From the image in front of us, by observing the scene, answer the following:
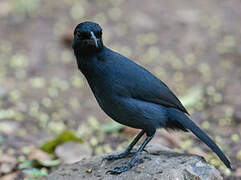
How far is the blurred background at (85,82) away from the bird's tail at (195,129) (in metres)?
1.03

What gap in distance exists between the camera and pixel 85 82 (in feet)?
25.6

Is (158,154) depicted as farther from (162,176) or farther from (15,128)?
(15,128)

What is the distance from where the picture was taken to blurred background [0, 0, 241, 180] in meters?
6.09

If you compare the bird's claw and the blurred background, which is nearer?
the bird's claw

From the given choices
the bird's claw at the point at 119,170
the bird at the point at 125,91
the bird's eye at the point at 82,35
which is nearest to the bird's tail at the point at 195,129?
the bird at the point at 125,91

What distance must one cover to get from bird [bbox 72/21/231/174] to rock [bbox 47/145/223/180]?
12 cm

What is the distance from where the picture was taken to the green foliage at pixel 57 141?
5699 mm

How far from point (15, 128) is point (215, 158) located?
2736 millimetres

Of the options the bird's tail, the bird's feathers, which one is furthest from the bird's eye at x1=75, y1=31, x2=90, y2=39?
the bird's tail

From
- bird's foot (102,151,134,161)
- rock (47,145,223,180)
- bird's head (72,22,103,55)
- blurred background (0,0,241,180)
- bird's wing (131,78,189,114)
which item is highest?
blurred background (0,0,241,180)

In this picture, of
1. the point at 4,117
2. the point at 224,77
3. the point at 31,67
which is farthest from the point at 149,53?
the point at 4,117

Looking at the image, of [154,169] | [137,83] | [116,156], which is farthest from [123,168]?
[137,83]

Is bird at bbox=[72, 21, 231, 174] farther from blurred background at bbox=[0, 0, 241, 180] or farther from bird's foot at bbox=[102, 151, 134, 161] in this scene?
blurred background at bbox=[0, 0, 241, 180]

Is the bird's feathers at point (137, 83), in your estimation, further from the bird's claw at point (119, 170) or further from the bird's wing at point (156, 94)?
the bird's claw at point (119, 170)
